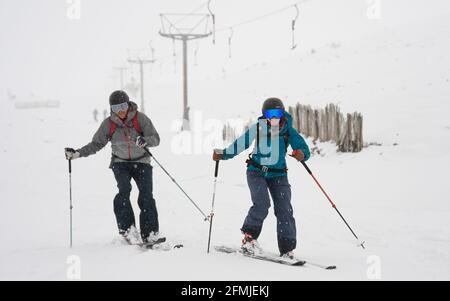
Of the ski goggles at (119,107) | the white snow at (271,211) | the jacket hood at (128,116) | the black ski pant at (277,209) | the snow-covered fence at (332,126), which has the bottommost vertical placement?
the white snow at (271,211)

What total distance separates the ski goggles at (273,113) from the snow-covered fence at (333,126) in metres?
7.87

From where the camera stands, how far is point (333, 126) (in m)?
14.9

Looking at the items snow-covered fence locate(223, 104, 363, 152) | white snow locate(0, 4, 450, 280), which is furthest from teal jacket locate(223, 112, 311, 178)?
snow-covered fence locate(223, 104, 363, 152)

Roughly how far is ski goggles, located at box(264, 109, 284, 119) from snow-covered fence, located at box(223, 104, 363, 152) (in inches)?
310

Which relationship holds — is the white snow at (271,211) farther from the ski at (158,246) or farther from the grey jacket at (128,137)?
the grey jacket at (128,137)

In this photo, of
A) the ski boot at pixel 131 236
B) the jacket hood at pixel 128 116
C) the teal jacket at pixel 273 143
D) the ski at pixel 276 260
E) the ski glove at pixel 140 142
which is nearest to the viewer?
the ski at pixel 276 260

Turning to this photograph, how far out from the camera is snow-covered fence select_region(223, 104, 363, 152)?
13.6m

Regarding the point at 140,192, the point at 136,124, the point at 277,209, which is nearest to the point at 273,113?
the point at 277,209

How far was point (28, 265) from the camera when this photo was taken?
6.04 meters

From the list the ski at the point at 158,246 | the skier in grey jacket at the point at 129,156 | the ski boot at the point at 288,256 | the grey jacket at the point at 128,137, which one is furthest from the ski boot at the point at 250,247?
the grey jacket at the point at 128,137

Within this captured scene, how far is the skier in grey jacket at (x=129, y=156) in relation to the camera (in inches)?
258
